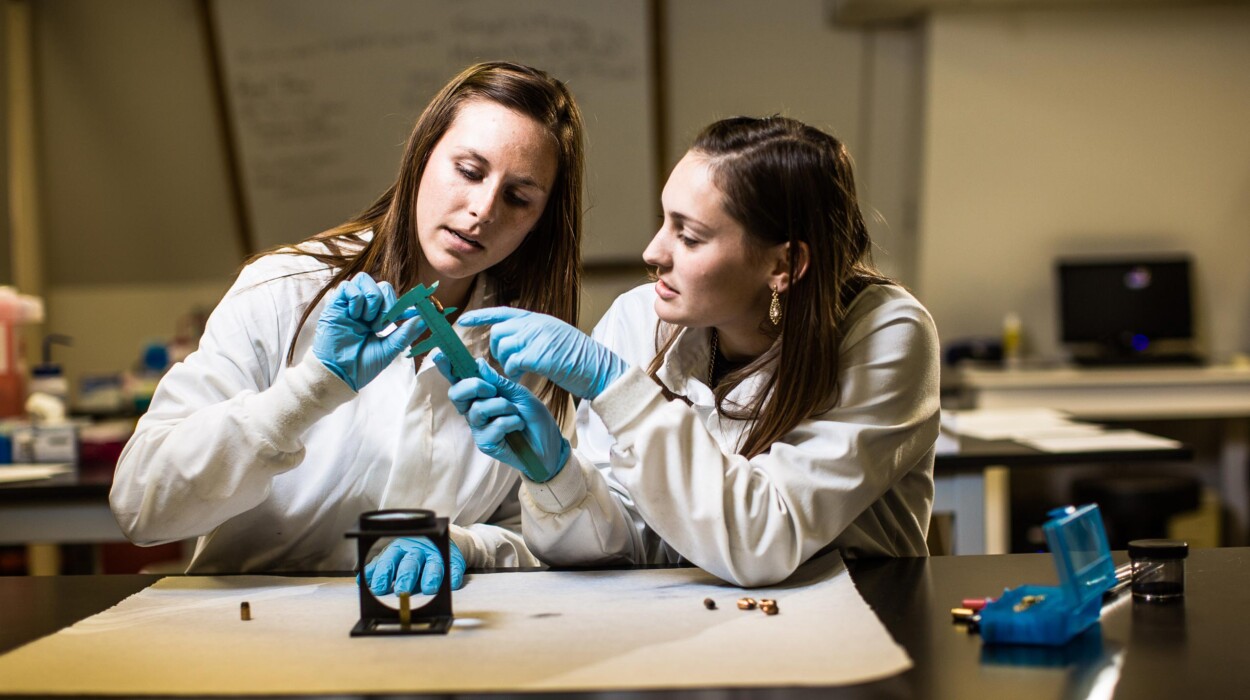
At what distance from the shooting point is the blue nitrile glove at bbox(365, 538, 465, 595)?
1317 millimetres

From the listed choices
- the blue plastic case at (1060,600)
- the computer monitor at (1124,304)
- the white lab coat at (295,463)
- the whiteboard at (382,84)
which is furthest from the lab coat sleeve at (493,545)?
the computer monitor at (1124,304)

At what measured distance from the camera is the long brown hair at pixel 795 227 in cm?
140

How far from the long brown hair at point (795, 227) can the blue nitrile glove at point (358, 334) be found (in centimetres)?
41

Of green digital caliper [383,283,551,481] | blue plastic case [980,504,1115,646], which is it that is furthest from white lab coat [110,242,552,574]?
blue plastic case [980,504,1115,646]

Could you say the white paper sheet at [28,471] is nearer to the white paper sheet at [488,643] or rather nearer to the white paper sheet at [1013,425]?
the white paper sheet at [488,643]

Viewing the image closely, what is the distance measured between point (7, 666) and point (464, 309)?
0.82 m

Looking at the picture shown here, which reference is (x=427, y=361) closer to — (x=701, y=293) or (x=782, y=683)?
(x=701, y=293)

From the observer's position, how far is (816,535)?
1.32 meters

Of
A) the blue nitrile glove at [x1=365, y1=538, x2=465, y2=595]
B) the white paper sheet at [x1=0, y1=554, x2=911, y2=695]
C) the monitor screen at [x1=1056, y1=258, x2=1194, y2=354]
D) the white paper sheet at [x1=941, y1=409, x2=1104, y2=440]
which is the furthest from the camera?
the monitor screen at [x1=1056, y1=258, x2=1194, y2=354]

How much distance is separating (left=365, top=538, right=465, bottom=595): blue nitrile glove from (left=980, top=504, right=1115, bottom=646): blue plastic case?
1.90 feet

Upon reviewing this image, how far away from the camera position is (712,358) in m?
1.58

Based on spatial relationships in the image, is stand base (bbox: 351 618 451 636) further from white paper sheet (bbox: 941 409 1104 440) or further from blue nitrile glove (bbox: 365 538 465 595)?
white paper sheet (bbox: 941 409 1104 440)

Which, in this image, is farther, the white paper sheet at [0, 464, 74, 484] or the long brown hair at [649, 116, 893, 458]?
the white paper sheet at [0, 464, 74, 484]

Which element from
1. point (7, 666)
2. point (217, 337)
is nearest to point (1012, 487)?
point (217, 337)
